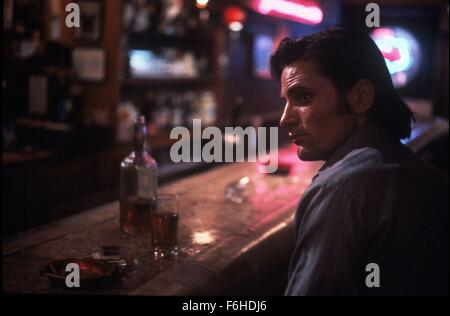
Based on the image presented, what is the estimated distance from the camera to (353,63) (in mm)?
1288

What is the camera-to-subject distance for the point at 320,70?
50.9 inches

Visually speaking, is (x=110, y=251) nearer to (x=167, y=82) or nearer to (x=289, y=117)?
(x=289, y=117)

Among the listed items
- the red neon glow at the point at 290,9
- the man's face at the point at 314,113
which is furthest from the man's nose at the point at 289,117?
the red neon glow at the point at 290,9

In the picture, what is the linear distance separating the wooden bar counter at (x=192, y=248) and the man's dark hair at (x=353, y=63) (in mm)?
599

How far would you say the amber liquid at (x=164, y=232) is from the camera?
5.78 feet

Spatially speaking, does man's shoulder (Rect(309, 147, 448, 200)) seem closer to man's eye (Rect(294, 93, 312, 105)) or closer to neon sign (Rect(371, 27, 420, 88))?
man's eye (Rect(294, 93, 312, 105))

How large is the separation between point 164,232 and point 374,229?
0.81 meters

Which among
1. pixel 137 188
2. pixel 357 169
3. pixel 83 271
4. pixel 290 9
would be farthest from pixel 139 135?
pixel 290 9

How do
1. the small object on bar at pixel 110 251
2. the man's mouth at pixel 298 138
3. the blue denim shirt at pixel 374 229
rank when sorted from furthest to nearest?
the small object on bar at pixel 110 251
the man's mouth at pixel 298 138
the blue denim shirt at pixel 374 229

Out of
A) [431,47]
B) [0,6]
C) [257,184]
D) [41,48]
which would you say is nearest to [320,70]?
[0,6]

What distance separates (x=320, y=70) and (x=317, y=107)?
82 millimetres

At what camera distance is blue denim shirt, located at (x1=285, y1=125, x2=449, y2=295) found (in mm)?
1084

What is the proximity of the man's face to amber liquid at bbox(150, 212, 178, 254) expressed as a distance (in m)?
0.58

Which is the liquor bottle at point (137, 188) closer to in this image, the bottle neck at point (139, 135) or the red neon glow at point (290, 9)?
the bottle neck at point (139, 135)
